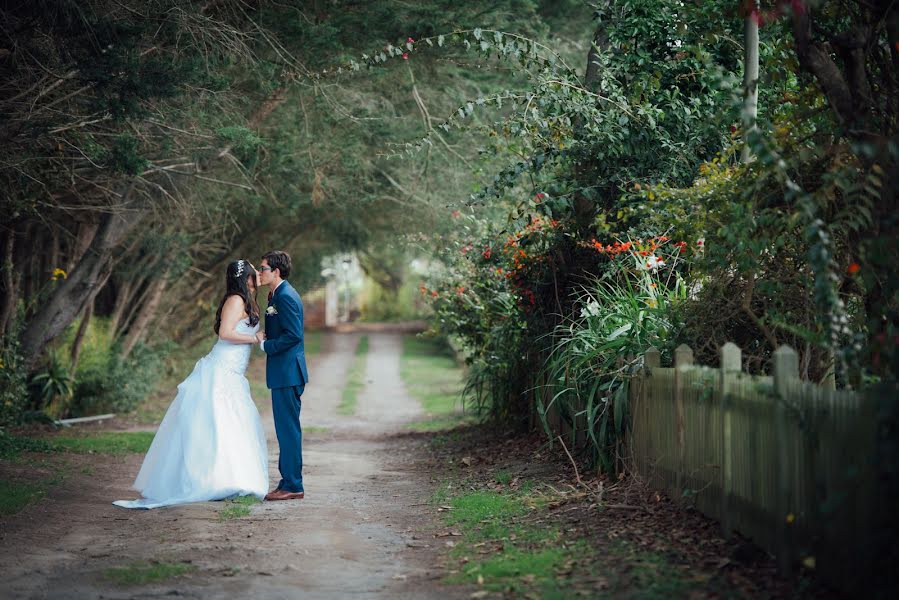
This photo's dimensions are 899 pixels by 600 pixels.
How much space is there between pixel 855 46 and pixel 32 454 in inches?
426

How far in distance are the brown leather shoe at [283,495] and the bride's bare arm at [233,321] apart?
57.5 inches

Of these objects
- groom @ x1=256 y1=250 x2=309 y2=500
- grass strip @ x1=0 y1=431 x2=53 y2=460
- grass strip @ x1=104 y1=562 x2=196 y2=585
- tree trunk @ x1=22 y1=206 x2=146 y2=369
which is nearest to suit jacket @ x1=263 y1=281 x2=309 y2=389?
groom @ x1=256 y1=250 x2=309 y2=500

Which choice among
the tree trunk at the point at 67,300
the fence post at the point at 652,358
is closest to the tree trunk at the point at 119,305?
the tree trunk at the point at 67,300

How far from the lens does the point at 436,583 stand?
248 inches

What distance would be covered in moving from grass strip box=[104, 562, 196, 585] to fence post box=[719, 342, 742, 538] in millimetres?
3448

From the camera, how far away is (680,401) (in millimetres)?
7457

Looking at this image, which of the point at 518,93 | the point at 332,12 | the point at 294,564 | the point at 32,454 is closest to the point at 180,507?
the point at 294,564

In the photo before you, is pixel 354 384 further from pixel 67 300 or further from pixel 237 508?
pixel 237 508

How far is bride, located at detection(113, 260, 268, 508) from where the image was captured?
9320 mm

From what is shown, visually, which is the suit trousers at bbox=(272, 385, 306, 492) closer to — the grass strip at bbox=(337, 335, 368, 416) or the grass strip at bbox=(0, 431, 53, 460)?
the grass strip at bbox=(0, 431, 53, 460)

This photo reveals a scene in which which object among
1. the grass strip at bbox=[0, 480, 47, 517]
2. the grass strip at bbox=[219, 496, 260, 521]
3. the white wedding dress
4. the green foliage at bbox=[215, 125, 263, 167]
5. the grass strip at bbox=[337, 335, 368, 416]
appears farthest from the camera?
the grass strip at bbox=[337, 335, 368, 416]

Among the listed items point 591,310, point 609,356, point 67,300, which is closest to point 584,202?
point 591,310

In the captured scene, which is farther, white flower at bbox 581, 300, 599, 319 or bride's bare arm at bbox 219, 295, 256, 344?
white flower at bbox 581, 300, 599, 319

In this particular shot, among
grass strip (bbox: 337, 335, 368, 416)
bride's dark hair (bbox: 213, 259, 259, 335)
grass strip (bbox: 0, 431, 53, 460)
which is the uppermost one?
bride's dark hair (bbox: 213, 259, 259, 335)
